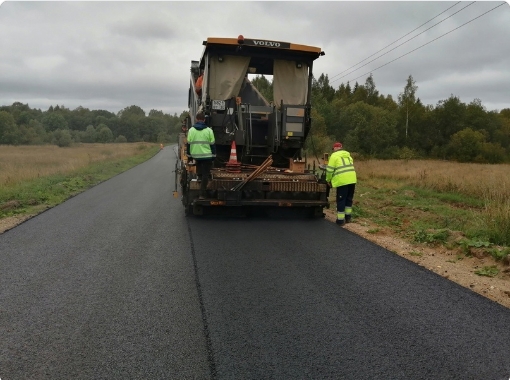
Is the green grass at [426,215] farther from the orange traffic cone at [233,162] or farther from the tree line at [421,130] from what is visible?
the tree line at [421,130]

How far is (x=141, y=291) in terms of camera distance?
455 cm

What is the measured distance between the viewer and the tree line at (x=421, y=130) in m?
52.9

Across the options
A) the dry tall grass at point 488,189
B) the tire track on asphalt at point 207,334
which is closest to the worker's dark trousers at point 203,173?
the tire track on asphalt at point 207,334

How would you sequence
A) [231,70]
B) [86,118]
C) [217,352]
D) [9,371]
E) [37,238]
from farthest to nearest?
[86,118] → [231,70] → [37,238] → [217,352] → [9,371]

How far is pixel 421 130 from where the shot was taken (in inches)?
2391

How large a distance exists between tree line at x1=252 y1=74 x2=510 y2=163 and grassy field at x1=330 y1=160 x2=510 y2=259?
117ft

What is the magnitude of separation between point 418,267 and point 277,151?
15.8 feet

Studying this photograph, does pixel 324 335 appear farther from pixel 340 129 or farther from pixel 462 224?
pixel 340 129

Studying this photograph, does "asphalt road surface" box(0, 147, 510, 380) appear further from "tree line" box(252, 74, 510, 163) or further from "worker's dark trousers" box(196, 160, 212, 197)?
"tree line" box(252, 74, 510, 163)

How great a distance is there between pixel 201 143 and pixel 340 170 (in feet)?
8.85

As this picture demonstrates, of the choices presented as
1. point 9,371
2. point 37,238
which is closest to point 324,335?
point 9,371

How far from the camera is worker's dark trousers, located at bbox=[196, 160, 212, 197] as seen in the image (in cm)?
844

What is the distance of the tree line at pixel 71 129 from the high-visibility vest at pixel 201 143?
47518 millimetres

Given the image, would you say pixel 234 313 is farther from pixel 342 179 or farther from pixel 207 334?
pixel 342 179
